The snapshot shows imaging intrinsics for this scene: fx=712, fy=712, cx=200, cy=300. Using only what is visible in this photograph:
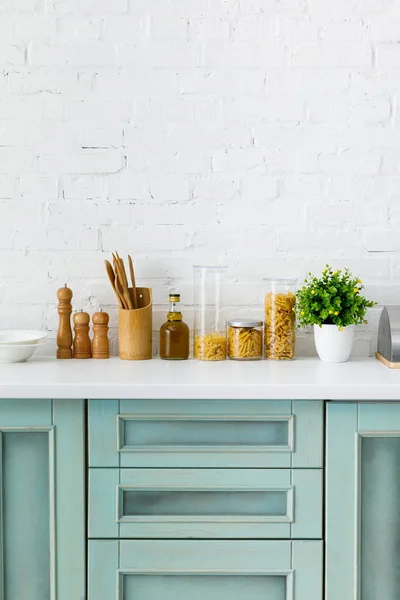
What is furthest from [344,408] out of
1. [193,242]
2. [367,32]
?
[367,32]

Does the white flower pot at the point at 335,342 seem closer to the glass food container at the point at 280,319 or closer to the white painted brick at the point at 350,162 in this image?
the glass food container at the point at 280,319

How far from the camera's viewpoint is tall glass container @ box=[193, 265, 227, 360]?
2.28m

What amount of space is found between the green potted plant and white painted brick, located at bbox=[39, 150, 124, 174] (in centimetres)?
77

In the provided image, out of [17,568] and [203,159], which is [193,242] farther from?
[17,568]

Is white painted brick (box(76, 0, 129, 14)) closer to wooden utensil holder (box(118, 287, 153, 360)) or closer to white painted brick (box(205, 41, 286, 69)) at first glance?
white painted brick (box(205, 41, 286, 69))

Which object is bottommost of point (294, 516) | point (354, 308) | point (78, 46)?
point (294, 516)

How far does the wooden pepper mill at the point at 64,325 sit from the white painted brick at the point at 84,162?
0.42m

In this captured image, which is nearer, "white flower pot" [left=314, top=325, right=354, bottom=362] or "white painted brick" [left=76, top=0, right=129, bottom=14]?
"white flower pot" [left=314, top=325, right=354, bottom=362]

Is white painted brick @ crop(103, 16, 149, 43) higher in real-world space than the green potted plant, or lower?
higher

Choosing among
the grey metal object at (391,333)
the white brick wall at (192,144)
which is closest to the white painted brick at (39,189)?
the white brick wall at (192,144)

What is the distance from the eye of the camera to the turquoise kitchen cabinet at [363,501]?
1.85 meters

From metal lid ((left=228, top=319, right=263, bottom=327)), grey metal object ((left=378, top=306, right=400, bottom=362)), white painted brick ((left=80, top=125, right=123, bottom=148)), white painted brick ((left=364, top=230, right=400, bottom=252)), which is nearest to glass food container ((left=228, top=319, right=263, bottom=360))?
metal lid ((left=228, top=319, right=263, bottom=327))

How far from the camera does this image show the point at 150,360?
2305 mm

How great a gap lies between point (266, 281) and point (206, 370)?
0.41m
